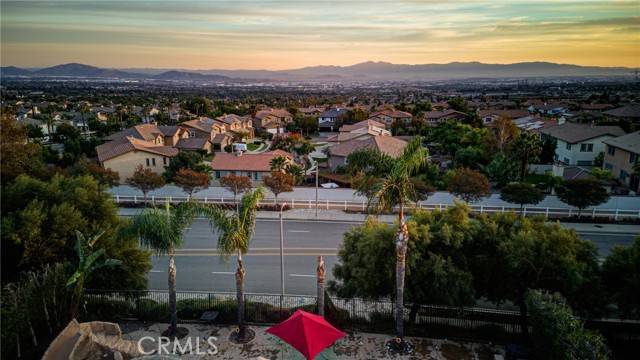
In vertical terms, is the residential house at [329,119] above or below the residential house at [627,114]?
below

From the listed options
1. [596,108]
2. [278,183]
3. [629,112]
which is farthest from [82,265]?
[596,108]

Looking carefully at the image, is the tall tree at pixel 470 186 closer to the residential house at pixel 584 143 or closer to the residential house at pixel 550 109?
the residential house at pixel 584 143

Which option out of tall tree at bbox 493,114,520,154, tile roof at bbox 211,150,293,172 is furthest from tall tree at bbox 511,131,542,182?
tile roof at bbox 211,150,293,172

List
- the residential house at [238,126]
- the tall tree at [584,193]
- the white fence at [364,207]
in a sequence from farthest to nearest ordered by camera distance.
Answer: the residential house at [238,126]
the white fence at [364,207]
the tall tree at [584,193]

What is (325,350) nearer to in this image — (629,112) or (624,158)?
(624,158)

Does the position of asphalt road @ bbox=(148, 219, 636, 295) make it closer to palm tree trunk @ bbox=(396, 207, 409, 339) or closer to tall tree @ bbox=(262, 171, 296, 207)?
tall tree @ bbox=(262, 171, 296, 207)

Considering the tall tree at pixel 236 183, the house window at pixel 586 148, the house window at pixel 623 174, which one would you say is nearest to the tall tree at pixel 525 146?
the house window at pixel 623 174

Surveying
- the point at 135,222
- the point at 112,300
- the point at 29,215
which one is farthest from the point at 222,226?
the point at 29,215
